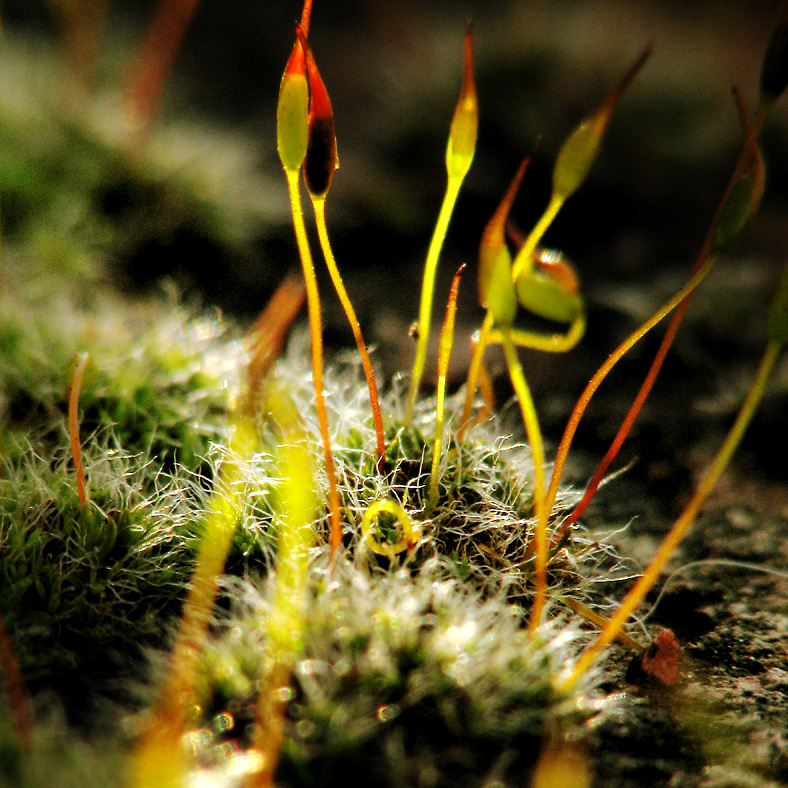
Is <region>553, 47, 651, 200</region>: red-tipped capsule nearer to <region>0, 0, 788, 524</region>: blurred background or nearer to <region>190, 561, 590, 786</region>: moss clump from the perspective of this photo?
<region>0, 0, 788, 524</region>: blurred background

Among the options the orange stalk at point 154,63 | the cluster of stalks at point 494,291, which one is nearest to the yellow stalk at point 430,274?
the cluster of stalks at point 494,291

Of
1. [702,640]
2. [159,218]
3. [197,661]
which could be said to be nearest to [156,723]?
[197,661]

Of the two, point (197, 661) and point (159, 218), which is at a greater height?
point (159, 218)

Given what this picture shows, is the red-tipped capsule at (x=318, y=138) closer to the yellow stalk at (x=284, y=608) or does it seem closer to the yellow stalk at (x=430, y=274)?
the yellow stalk at (x=430, y=274)

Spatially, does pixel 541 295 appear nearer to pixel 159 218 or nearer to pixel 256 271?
pixel 256 271

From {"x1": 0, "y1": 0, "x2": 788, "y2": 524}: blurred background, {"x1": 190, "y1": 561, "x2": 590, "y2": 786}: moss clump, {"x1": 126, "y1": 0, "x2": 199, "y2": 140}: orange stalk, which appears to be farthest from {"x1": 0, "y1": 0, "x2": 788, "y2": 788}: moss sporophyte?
{"x1": 126, "y1": 0, "x2": 199, "y2": 140}: orange stalk

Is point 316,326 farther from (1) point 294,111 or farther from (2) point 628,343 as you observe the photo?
(2) point 628,343
